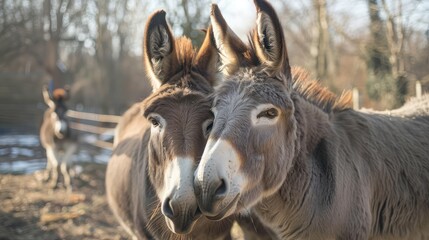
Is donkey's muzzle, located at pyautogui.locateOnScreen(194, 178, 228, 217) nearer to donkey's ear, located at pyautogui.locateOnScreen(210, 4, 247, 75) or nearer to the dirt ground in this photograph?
donkey's ear, located at pyautogui.locateOnScreen(210, 4, 247, 75)

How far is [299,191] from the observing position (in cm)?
310

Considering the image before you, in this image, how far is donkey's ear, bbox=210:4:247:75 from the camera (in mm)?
3141

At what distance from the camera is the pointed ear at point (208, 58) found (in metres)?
3.51

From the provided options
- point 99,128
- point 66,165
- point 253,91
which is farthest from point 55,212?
point 99,128

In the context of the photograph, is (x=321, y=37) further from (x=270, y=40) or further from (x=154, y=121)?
(x=154, y=121)

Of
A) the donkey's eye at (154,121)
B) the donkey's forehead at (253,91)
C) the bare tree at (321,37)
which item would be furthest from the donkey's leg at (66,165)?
the bare tree at (321,37)

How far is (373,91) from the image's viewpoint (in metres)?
16.1

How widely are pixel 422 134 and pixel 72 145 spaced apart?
29.5 ft

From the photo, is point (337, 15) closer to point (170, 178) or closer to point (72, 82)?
point (170, 178)

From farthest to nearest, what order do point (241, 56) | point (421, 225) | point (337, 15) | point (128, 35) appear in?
1. point (128, 35)
2. point (337, 15)
3. point (421, 225)
4. point (241, 56)

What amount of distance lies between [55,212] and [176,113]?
5.78 m

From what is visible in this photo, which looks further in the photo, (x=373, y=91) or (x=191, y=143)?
(x=373, y=91)

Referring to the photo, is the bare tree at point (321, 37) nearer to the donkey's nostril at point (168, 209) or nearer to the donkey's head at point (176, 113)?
the donkey's head at point (176, 113)

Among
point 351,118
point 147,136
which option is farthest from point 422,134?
point 147,136
